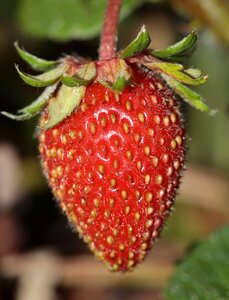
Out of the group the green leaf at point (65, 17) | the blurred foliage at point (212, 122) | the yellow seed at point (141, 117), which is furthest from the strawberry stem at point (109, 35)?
the blurred foliage at point (212, 122)

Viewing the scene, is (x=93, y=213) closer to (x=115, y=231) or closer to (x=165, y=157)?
(x=115, y=231)

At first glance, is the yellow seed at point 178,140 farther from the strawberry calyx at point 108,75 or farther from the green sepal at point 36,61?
the green sepal at point 36,61

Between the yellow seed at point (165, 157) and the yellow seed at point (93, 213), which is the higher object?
the yellow seed at point (165, 157)

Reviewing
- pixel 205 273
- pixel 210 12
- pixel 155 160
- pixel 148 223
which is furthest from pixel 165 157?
pixel 210 12

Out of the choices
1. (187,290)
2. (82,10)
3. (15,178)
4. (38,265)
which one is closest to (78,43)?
(15,178)

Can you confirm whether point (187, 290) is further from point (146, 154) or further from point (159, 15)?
point (159, 15)

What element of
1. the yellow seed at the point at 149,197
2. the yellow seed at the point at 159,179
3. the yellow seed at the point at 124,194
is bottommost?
the yellow seed at the point at 149,197
